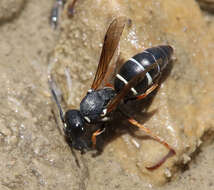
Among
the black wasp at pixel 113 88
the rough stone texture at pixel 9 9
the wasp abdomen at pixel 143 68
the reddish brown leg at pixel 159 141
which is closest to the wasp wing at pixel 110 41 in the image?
the black wasp at pixel 113 88

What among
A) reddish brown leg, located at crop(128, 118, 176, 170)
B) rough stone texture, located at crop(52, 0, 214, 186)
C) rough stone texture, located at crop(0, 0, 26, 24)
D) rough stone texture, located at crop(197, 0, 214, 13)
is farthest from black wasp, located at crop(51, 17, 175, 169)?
rough stone texture, located at crop(0, 0, 26, 24)

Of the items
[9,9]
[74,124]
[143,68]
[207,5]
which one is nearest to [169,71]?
[143,68]

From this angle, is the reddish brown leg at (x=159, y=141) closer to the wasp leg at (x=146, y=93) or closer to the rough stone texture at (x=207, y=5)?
the wasp leg at (x=146, y=93)

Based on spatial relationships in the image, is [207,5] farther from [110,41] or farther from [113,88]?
[113,88]

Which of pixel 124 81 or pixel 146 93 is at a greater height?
pixel 124 81

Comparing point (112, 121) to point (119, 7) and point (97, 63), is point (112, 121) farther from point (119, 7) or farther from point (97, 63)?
point (119, 7)

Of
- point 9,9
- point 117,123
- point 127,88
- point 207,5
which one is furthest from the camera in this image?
point 207,5

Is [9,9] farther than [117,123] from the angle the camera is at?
Yes
